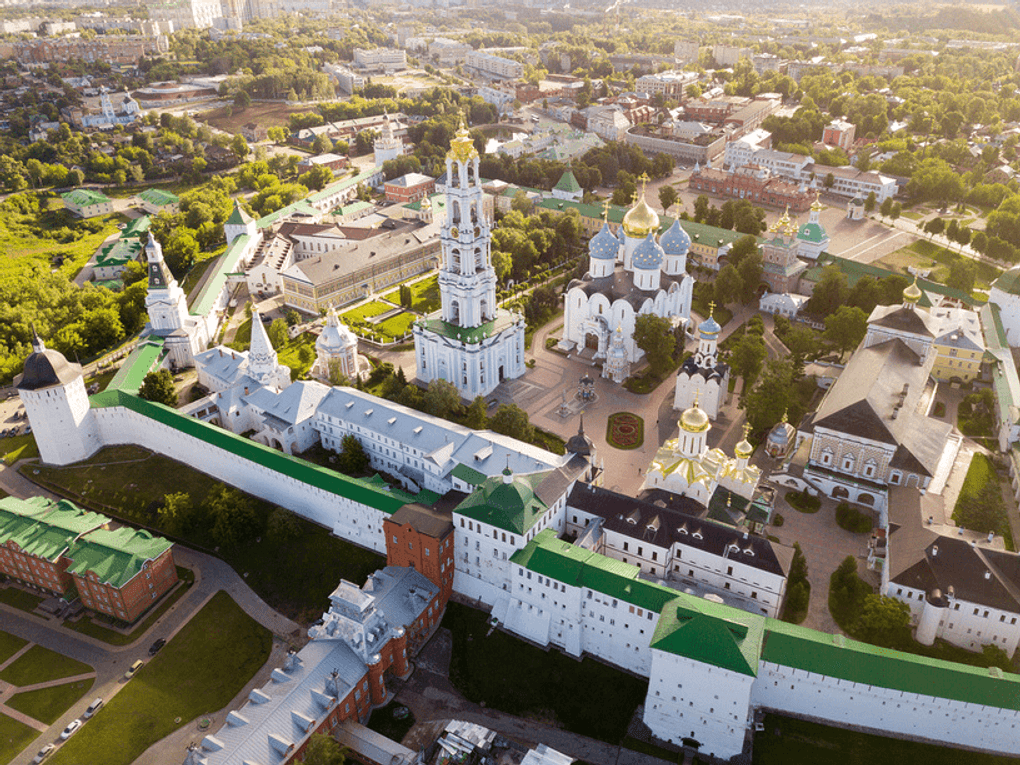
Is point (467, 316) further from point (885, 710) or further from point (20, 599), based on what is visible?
point (885, 710)

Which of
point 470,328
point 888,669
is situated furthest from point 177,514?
point 888,669

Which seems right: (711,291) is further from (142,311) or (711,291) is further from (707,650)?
(142,311)

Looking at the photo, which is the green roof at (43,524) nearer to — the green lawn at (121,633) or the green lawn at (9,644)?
the green lawn at (121,633)

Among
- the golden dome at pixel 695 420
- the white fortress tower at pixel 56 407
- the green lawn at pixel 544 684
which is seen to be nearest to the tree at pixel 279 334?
the white fortress tower at pixel 56 407

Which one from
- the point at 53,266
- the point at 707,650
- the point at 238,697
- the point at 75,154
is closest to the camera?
the point at 707,650

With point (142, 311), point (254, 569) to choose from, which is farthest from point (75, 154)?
point (254, 569)
